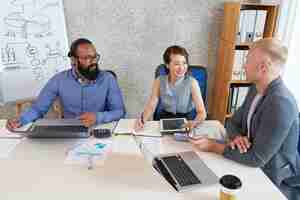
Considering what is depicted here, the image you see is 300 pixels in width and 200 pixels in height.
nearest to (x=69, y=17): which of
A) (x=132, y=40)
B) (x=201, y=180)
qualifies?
(x=132, y=40)

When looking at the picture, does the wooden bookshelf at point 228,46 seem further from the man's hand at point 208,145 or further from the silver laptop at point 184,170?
the silver laptop at point 184,170

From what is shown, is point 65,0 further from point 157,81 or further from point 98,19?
point 157,81

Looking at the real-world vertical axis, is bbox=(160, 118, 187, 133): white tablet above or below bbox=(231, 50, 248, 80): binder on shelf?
below

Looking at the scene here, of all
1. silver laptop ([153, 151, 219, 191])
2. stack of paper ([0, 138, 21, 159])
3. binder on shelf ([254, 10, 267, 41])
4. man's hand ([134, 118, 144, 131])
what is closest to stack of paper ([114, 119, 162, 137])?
man's hand ([134, 118, 144, 131])

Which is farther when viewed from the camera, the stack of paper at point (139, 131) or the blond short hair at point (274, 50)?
the stack of paper at point (139, 131)

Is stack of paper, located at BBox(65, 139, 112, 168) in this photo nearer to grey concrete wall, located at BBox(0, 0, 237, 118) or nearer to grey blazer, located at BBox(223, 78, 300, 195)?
grey blazer, located at BBox(223, 78, 300, 195)

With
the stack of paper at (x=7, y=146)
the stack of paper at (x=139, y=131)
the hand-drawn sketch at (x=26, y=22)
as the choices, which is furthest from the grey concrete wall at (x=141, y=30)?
the stack of paper at (x=7, y=146)

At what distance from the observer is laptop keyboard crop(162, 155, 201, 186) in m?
1.18

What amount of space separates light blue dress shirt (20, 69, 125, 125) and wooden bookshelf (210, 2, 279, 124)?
1.11 m

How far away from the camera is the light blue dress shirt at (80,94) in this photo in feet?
6.42

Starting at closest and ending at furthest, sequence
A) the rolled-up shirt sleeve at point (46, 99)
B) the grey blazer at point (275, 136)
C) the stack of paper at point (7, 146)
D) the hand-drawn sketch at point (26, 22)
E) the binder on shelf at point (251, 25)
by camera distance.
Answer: the grey blazer at point (275, 136) < the stack of paper at point (7, 146) < the rolled-up shirt sleeve at point (46, 99) < the hand-drawn sketch at point (26, 22) < the binder on shelf at point (251, 25)

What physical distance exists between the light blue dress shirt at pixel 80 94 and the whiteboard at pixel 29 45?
0.56m

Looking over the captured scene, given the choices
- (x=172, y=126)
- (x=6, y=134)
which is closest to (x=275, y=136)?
(x=172, y=126)

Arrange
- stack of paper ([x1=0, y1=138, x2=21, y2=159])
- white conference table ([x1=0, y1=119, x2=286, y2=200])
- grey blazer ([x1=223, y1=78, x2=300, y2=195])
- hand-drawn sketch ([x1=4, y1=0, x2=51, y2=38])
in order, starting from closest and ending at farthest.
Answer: white conference table ([x1=0, y1=119, x2=286, y2=200]) < grey blazer ([x1=223, y1=78, x2=300, y2=195]) < stack of paper ([x1=0, y1=138, x2=21, y2=159]) < hand-drawn sketch ([x1=4, y1=0, x2=51, y2=38])
